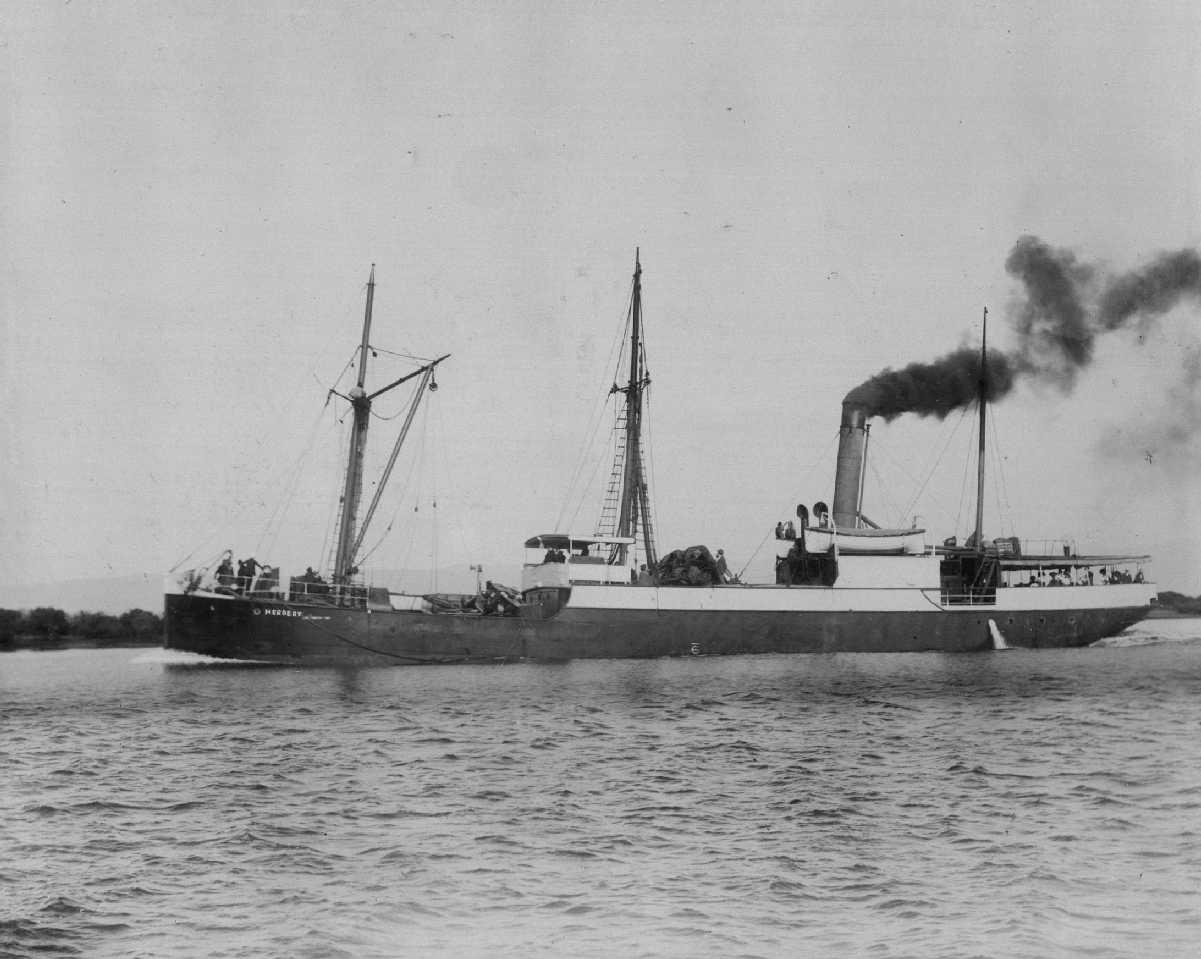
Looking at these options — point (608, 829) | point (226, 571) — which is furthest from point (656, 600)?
point (608, 829)

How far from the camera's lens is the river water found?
32.1ft

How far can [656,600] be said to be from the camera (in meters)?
40.5

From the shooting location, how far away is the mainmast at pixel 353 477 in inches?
1487

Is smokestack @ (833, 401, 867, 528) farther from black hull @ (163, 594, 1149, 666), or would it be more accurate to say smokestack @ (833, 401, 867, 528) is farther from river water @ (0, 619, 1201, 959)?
river water @ (0, 619, 1201, 959)

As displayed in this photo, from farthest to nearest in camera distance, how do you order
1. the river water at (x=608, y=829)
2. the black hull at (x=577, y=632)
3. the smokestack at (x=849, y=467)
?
the smokestack at (x=849, y=467)
the black hull at (x=577, y=632)
the river water at (x=608, y=829)

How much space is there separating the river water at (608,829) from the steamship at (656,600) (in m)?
11.8

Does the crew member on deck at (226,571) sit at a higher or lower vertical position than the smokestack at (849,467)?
lower

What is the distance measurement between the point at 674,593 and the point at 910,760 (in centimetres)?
2387

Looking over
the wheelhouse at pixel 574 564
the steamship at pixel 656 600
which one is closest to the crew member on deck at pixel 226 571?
the steamship at pixel 656 600

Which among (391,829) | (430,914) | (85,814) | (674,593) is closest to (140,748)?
(85,814)

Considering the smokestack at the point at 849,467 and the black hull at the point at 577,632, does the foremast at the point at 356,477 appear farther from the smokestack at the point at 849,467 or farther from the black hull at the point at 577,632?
the smokestack at the point at 849,467

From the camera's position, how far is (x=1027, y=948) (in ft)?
29.9

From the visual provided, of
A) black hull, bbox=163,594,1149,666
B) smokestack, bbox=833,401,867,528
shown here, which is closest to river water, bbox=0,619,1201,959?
black hull, bbox=163,594,1149,666

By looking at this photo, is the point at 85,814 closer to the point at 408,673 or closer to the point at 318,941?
the point at 318,941
